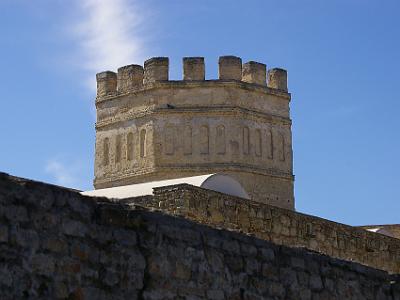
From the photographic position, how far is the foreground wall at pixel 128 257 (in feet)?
16.8

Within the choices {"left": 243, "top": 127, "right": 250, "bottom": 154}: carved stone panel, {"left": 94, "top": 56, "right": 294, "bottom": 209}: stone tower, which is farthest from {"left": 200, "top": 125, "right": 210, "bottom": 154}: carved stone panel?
{"left": 243, "top": 127, "right": 250, "bottom": 154}: carved stone panel

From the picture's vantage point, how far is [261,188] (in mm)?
24766

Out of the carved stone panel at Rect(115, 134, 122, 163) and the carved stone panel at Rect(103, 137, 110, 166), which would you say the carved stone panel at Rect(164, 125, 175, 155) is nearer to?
the carved stone panel at Rect(115, 134, 122, 163)

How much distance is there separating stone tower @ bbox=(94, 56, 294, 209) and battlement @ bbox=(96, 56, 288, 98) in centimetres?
3

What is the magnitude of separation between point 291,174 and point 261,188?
153 centimetres

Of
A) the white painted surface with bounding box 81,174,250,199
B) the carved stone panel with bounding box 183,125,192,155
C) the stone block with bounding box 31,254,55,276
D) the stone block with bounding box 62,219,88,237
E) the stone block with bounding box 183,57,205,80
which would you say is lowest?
the stone block with bounding box 31,254,55,276

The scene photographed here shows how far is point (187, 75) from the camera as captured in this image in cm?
2472

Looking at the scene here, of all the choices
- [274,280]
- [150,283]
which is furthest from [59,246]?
[274,280]

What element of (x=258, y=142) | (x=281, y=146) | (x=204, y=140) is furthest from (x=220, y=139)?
(x=281, y=146)

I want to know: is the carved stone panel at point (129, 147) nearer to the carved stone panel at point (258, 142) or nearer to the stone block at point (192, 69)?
the stone block at point (192, 69)

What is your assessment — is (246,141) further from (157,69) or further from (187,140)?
(157,69)

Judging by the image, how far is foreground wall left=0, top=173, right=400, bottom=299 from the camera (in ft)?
16.8

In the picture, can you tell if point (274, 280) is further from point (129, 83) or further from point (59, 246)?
point (129, 83)

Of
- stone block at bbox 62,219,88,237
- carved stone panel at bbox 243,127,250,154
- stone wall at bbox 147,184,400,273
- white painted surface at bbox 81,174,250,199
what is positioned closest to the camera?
stone block at bbox 62,219,88,237
